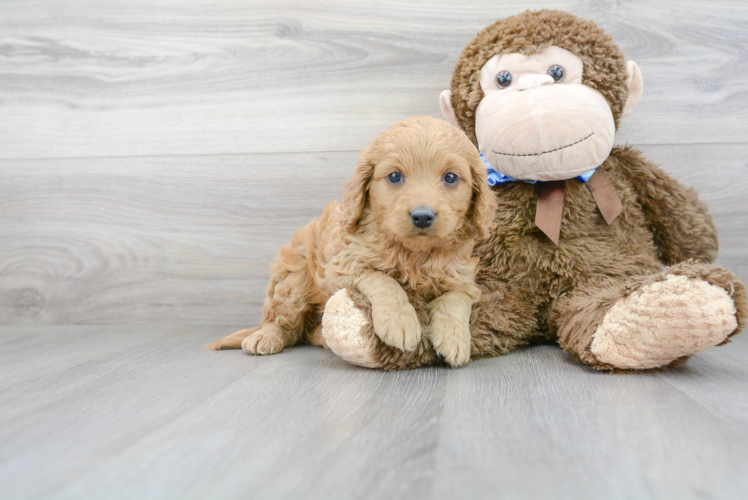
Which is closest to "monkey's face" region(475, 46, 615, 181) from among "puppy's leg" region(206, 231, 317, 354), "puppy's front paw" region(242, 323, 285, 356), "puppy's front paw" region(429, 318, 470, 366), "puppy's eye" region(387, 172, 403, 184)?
"puppy's eye" region(387, 172, 403, 184)

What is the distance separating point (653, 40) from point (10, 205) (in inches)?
85.8

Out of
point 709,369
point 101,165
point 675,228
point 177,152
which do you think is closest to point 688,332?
point 709,369

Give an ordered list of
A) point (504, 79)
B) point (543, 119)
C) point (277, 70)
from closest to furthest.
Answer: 1. point (543, 119)
2. point (504, 79)
3. point (277, 70)

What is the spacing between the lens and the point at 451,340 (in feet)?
3.71

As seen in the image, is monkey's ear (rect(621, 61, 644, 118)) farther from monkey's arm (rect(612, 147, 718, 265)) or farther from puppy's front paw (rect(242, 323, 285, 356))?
puppy's front paw (rect(242, 323, 285, 356))

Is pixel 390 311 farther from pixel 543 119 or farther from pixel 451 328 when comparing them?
pixel 543 119

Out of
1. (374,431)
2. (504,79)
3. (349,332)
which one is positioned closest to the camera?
(374,431)

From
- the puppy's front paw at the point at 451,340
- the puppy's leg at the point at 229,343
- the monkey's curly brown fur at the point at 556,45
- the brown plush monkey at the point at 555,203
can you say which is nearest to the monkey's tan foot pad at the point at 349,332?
the brown plush monkey at the point at 555,203

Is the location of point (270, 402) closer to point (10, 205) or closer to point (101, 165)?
point (101, 165)

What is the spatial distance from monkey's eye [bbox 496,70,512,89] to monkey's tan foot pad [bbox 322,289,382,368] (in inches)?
25.7

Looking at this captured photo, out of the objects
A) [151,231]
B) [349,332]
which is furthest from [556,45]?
[151,231]

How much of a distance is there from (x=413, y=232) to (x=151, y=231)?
1162 millimetres

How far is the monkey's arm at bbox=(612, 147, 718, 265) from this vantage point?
55.7 inches

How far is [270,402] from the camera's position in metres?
0.98
